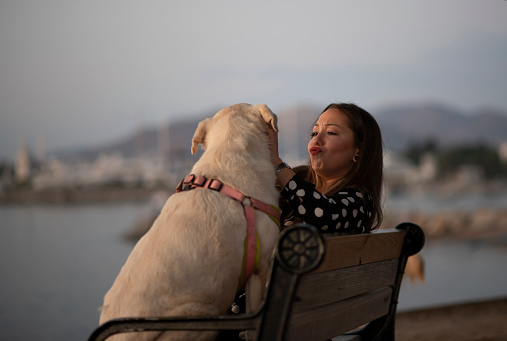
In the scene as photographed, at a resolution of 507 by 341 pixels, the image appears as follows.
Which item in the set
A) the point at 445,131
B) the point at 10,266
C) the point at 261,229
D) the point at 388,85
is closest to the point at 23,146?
the point at 10,266

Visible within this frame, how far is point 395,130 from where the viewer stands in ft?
19.3

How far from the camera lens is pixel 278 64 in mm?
4992

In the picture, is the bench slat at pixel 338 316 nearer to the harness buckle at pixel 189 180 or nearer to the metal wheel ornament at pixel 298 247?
the metal wheel ornament at pixel 298 247

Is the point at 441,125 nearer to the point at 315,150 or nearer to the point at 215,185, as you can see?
the point at 315,150

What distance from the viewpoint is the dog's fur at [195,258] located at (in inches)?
46.9

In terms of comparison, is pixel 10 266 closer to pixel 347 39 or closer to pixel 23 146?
pixel 23 146

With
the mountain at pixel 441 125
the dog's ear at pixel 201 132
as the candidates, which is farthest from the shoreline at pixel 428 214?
the dog's ear at pixel 201 132

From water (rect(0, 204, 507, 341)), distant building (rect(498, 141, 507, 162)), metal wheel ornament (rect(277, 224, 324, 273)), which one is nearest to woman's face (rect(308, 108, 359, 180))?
metal wheel ornament (rect(277, 224, 324, 273))

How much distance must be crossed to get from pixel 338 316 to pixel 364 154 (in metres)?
0.78

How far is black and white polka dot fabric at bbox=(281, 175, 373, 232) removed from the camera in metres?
1.51

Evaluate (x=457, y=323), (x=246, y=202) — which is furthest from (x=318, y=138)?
(x=457, y=323)

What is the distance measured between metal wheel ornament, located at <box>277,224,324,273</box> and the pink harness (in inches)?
12.9

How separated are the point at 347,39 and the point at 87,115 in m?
2.86

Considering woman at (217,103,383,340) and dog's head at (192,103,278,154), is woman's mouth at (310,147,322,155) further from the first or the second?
dog's head at (192,103,278,154)
